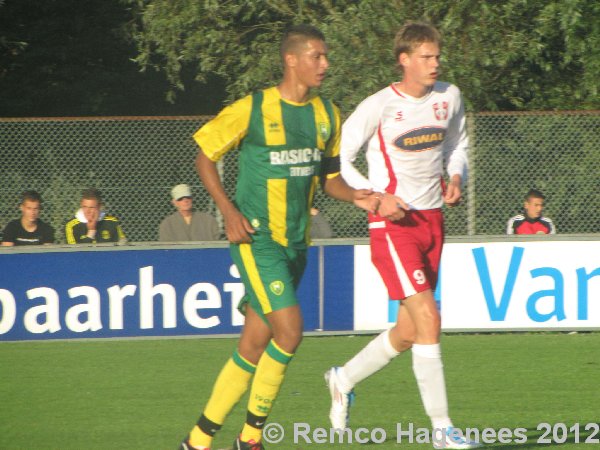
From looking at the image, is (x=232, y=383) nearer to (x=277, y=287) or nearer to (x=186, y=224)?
(x=277, y=287)

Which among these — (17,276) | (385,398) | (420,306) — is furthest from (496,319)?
(420,306)

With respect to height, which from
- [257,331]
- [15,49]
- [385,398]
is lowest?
[385,398]

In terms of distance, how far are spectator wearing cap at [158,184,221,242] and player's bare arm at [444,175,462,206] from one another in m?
5.91

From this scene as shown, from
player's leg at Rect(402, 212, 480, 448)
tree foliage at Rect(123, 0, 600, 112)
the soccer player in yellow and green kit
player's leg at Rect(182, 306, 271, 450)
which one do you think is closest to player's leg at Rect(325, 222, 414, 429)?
player's leg at Rect(402, 212, 480, 448)

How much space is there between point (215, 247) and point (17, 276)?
6.19 ft

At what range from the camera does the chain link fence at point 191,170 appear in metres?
12.9

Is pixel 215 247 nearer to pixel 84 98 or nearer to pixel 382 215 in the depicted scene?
pixel 382 215

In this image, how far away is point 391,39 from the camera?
14727 millimetres

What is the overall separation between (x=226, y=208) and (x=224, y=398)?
3.20ft

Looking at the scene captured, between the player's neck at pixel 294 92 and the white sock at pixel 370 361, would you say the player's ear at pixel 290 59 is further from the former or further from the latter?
the white sock at pixel 370 361

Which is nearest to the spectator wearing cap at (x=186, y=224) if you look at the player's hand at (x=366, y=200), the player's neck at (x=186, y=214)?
the player's neck at (x=186, y=214)

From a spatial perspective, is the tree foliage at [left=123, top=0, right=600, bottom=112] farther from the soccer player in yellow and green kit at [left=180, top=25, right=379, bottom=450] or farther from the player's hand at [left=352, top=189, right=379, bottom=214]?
the soccer player in yellow and green kit at [left=180, top=25, right=379, bottom=450]

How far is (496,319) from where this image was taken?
1199 cm
